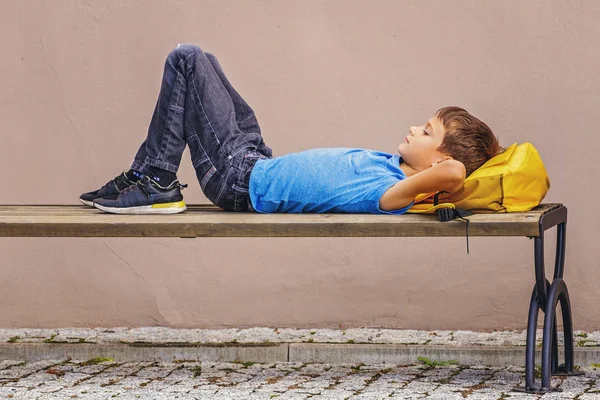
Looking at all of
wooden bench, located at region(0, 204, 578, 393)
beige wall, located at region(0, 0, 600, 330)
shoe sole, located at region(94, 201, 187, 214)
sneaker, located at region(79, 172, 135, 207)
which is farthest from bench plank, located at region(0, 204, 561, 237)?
beige wall, located at region(0, 0, 600, 330)

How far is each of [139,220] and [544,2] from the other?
2729mm

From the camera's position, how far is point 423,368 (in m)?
4.84

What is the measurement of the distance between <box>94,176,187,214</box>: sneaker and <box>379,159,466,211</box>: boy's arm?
3.13 ft

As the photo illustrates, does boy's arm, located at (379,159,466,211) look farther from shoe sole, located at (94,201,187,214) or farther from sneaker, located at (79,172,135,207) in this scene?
sneaker, located at (79,172,135,207)

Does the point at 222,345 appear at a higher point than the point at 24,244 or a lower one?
lower

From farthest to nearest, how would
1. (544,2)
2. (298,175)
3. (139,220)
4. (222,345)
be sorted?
(544,2), (222,345), (298,175), (139,220)

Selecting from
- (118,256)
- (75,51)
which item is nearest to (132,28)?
(75,51)

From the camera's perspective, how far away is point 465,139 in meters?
4.29

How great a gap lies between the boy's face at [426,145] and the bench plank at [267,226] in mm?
341

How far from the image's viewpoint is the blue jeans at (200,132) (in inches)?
173

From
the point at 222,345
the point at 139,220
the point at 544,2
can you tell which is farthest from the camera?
the point at 544,2

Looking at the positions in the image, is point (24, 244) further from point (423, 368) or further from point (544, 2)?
point (544, 2)

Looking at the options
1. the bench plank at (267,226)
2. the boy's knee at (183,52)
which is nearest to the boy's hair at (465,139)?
the bench plank at (267,226)

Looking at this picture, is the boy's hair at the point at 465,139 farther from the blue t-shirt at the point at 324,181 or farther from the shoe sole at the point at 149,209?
the shoe sole at the point at 149,209
